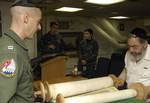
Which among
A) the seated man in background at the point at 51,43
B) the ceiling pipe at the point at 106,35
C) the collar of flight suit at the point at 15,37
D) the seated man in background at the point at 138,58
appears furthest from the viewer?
the ceiling pipe at the point at 106,35

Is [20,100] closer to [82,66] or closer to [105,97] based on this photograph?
[105,97]

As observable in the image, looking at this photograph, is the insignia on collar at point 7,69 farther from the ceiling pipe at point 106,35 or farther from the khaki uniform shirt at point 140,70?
the ceiling pipe at point 106,35

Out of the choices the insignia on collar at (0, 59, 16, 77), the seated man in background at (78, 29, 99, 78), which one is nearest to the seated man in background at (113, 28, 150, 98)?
the insignia on collar at (0, 59, 16, 77)

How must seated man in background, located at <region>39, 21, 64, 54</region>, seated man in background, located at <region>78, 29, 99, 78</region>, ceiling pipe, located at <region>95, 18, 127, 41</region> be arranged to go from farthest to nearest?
ceiling pipe, located at <region>95, 18, 127, 41</region>
seated man in background, located at <region>78, 29, 99, 78</region>
seated man in background, located at <region>39, 21, 64, 54</region>

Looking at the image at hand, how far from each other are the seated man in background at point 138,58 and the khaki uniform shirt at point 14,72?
0.85 meters

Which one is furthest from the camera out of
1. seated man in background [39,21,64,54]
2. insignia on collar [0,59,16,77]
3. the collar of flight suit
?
seated man in background [39,21,64,54]

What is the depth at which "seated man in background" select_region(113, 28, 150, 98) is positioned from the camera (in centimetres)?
191

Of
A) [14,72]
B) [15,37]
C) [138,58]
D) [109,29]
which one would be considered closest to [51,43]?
[138,58]

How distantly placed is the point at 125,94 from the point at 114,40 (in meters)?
9.34

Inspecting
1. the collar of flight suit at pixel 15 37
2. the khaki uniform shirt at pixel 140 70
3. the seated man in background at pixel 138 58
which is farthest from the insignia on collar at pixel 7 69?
the khaki uniform shirt at pixel 140 70

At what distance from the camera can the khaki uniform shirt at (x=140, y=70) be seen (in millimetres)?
1907

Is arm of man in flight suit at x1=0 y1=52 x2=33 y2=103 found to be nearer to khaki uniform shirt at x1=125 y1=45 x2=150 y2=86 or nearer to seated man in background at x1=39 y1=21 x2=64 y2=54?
khaki uniform shirt at x1=125 y1=45 x2=150 y2=86

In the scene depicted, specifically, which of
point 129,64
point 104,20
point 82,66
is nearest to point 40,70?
point 82,66

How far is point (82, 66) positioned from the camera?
4.25m
